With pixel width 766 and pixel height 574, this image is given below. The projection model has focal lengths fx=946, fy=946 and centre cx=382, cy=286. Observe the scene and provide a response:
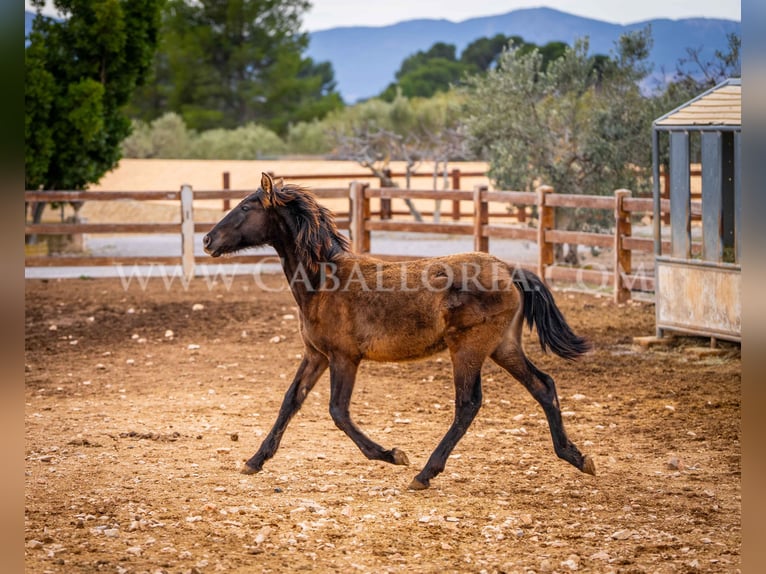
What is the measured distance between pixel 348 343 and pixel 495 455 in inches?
52.8

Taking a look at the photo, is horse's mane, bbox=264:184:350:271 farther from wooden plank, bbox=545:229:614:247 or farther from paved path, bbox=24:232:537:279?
paved path, bbox=24:232:537:279

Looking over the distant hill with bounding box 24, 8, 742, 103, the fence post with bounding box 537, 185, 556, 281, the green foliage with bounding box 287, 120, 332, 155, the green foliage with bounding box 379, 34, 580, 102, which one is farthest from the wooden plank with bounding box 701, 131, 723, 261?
the green foliage with bounding box 379, 34, 580, 102

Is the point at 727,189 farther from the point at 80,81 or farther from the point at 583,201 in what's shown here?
the point at 80,81

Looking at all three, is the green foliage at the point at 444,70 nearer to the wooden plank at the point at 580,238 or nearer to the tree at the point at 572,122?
the tree at the point at 572,122

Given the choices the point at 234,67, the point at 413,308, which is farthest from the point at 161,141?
the point at 413,308

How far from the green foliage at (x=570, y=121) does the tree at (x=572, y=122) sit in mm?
17

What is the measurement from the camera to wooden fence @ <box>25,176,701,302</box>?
1288 cm

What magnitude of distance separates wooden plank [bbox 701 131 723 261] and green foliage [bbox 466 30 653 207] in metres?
6.82

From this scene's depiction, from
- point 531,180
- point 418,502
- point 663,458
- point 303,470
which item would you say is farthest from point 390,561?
point 531,180

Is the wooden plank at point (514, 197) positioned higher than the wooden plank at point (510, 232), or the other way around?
the wooden plank at point (514, 197)

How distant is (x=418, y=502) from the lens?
213 inches

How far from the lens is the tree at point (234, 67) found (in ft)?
157

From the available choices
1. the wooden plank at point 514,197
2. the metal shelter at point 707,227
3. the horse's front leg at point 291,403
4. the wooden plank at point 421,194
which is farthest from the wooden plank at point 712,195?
the wooden plank at point 421,194
